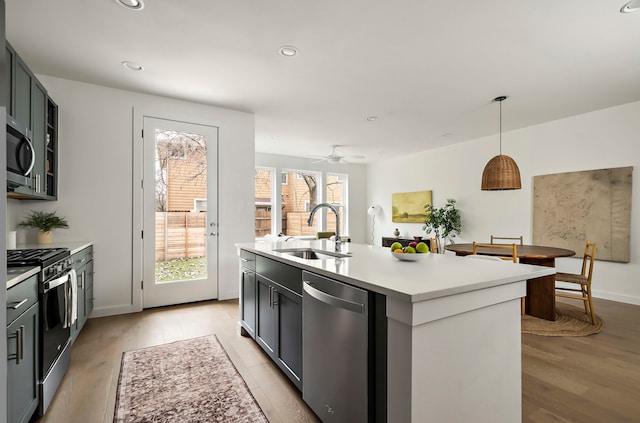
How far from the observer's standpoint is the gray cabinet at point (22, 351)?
4.53 feet

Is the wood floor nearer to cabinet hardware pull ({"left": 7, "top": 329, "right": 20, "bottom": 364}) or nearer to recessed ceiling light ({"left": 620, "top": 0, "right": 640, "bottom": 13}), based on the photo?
cabinet hardware pull ({"left": 7, "top": 329, "right": 20, "bottom": 364})

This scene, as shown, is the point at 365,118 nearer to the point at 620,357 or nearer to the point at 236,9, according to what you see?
the point at 236,9

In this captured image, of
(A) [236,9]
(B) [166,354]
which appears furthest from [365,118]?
(B) [166,354]

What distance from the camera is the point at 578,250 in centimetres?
449

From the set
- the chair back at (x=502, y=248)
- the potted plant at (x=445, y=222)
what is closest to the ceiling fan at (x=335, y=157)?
the potted plant at (x=445, y=222)

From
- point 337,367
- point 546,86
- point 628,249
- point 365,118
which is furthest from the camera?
point 365,118

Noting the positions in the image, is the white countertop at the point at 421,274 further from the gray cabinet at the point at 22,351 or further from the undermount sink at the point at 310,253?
the gray cabinet at the point at 22,351

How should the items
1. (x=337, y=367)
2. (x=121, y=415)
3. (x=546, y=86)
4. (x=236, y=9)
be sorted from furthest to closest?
(x=546, y=86) < (x=236, y=9) < (x=121, y=415) < (x=337, y=367)

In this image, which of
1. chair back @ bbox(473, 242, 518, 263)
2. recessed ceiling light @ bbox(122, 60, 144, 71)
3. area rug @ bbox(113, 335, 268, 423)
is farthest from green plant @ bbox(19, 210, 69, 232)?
chair back @ bbox(473, 242, 518, 263)

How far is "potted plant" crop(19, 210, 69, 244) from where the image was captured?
3141 mm

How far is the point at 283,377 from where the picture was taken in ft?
7.30

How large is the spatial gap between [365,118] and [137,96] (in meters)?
3.07

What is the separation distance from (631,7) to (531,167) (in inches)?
127

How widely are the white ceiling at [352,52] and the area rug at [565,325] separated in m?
2.61
